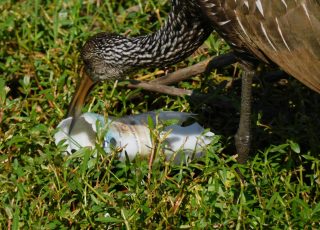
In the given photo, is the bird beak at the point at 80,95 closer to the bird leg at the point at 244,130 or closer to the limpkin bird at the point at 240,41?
the limpkin bird at the point at 240,41

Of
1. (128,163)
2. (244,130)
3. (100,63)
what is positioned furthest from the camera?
(100,63)

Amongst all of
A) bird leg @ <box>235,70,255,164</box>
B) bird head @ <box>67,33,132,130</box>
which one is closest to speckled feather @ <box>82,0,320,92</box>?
bird leg @ <box>235,70,255,164</box>

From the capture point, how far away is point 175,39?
212 inches

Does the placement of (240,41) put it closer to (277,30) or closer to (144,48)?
(277,30)

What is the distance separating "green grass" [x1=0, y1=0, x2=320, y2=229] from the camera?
464 cm

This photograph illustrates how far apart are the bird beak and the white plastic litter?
8cm

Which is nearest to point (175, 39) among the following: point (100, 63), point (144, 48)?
point (144, 48)

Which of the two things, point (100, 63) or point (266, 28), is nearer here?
point (266, 28)

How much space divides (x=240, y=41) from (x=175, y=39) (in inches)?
23.0

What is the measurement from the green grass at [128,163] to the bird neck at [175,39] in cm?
38

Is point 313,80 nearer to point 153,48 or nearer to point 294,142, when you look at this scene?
point 294,142

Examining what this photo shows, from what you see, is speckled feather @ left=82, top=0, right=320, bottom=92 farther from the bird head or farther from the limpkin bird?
the bird head

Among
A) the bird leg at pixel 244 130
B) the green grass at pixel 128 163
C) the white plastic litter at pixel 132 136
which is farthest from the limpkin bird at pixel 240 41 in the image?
the green grass at pixel 128 163

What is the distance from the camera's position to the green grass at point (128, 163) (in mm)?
4645
